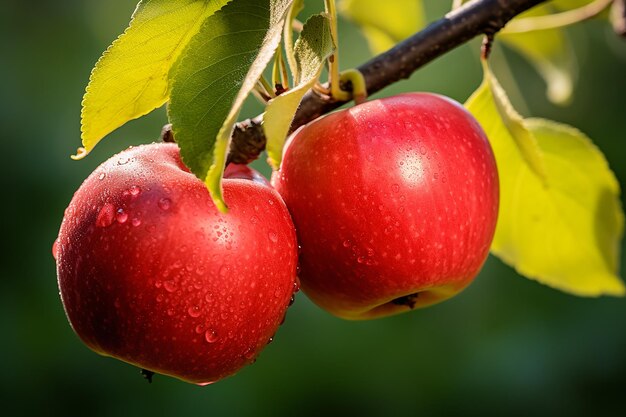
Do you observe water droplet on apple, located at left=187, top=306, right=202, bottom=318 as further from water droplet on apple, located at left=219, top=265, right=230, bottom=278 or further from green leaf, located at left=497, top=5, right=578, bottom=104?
green leaf, located at left=497, top=5, right=578, bottom=104

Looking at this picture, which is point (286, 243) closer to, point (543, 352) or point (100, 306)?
point (100, 306)

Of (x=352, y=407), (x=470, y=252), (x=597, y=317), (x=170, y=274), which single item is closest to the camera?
(x=170, y=274)

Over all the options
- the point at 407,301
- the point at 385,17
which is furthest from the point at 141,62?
the point at 385,17

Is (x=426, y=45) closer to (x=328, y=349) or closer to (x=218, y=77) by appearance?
(x=218, y=77)

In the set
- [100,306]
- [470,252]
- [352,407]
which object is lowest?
[352,407]

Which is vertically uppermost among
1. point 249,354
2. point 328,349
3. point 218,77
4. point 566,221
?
point 218,77

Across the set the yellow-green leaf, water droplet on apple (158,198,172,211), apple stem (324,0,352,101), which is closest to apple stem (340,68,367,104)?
apple stem (324,0,352,101)

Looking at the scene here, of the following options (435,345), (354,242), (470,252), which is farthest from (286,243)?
(435,345)
